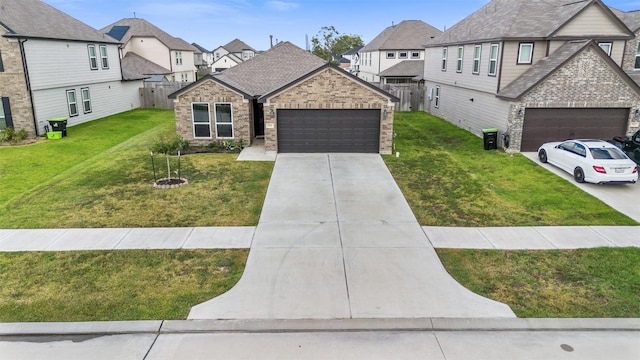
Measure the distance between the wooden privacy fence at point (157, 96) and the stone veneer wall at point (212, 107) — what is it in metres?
17.4

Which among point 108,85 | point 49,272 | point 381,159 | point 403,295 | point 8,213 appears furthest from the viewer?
point 108,85

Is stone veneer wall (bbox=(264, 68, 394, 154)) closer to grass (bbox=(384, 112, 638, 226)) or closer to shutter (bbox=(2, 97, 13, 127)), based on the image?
grass (bbox=(384, 112, 638, 226))

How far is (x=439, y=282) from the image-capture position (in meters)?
9.20

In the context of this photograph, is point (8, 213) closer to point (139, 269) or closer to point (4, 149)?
point (139, 269)

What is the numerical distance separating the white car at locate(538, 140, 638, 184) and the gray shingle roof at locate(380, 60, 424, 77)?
29.1 meters

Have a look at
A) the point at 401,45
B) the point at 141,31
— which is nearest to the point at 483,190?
the point at 401,45

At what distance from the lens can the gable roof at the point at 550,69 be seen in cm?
1933

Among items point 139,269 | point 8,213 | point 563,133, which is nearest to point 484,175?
point 563,133

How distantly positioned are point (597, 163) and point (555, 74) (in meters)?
5.91

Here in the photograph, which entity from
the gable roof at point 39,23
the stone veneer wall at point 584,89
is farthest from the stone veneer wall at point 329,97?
the gable roof at point 39,23

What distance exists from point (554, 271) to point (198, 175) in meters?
12.7

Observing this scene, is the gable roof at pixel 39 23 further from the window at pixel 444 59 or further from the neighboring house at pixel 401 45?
the neighboring house at pixel 401 45

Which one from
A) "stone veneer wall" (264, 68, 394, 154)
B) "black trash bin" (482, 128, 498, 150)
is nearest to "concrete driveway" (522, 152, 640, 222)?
"black trash bin" (482, 128, 498, 150)

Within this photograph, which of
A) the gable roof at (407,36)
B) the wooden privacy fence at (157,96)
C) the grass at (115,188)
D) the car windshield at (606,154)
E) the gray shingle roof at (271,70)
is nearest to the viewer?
the grass at (115,188)
